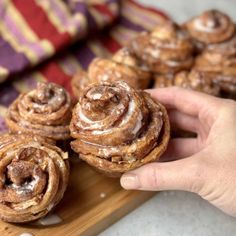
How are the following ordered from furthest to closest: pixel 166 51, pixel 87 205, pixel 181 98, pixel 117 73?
1. pixel 166 51
2. pixel 117 73
3. pixel 181 98
4. pixel 87 205

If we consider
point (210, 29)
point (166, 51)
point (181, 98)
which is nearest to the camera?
point (181, 98)

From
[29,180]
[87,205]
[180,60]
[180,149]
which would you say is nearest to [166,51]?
[180,60]

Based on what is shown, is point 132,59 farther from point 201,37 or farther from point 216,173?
point 216,173

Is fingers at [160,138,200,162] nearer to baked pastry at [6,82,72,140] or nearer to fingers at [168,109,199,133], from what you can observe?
fingers at [168,109,199,133]

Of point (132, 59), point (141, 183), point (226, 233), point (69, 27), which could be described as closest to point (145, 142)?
point (141, 183)

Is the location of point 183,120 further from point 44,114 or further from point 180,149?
point 44,114

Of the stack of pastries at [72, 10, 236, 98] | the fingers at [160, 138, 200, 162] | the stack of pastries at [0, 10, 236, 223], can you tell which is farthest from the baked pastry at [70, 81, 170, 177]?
the stack of pastries at [72, 10, 236, 98]
